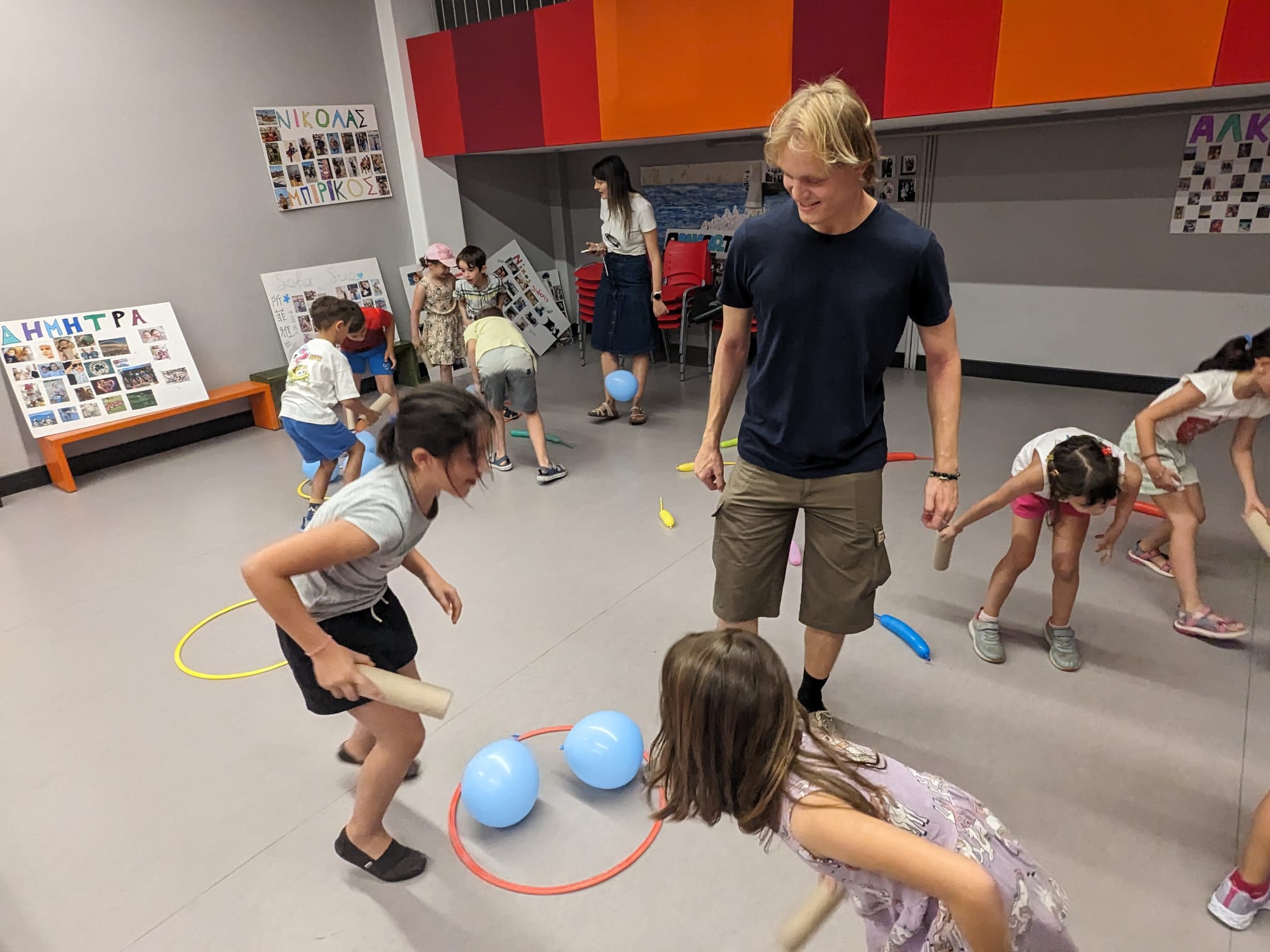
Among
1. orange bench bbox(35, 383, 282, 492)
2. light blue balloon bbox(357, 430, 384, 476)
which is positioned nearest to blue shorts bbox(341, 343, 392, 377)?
light blue balloon bbox(357, 430, 384, 476)

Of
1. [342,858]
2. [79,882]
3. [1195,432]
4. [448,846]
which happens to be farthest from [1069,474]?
[79,882]

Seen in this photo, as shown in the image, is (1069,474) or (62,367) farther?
(62,367)

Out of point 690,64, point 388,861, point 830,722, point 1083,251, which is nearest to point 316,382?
point 388,861

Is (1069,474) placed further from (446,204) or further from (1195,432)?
(446,204)

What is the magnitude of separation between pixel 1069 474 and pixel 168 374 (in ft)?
17.2

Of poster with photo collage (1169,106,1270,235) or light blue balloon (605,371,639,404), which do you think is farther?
light blue balloon (605,371,639,404)

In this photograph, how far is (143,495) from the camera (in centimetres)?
449

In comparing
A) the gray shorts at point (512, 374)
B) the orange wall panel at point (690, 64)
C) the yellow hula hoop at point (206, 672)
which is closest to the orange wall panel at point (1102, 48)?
the orange wall panel at point (690, 64)

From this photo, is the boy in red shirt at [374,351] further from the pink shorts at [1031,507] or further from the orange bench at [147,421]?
the pink shorts at [1031,507]

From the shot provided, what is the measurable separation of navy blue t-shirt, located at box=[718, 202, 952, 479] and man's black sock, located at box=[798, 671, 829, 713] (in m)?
0.69

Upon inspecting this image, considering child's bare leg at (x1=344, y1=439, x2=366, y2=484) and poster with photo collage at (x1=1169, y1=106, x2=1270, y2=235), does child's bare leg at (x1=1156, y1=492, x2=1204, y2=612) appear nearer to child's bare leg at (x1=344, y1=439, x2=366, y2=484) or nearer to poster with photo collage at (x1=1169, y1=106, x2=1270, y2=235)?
poster with photo collage at (x1=1169, y1=106, x2=1270, y2=235)

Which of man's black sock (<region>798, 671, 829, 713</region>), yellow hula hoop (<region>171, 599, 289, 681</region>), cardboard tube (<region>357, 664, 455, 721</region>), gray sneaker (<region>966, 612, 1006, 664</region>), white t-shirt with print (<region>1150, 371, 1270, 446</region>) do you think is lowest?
yellow hula hoop (<region>171, 599, 289, 681</region>)

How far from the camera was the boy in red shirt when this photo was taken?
17.2ft

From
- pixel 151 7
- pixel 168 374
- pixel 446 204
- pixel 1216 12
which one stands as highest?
pixel 151 7
